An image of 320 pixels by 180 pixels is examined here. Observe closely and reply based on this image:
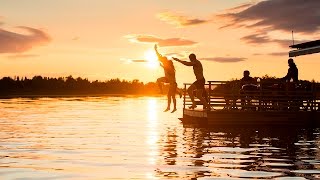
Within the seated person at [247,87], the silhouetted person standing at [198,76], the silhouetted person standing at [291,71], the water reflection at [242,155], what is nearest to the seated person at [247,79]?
the seated person at [247,87]

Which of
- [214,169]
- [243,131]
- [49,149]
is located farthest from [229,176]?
[243,131]

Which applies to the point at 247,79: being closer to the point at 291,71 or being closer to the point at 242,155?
the point at 291,71

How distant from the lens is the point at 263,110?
24.7 meters

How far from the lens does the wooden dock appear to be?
2358 cm

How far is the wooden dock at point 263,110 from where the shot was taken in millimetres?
23578

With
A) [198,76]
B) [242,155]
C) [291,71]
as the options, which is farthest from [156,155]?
[291,71]

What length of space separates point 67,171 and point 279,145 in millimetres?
7386

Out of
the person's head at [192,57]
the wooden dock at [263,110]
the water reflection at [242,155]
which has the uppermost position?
Result: the person's head at [192,57]

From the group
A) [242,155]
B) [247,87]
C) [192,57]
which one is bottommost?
[242,155]

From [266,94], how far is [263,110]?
857 mm

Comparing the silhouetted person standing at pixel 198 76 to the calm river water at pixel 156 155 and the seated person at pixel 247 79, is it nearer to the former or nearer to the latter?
the seated person at pixel 247 79

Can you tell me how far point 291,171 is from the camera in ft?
34.9

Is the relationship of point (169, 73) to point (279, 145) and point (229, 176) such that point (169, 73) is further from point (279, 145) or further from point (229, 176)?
point (229, 176)

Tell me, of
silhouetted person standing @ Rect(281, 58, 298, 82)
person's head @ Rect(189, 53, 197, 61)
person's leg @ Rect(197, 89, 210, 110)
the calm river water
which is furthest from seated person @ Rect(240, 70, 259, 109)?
the calm river water
